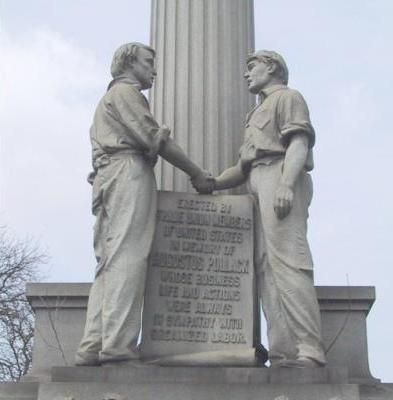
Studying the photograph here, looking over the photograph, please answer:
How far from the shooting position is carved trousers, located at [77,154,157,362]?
10.3m

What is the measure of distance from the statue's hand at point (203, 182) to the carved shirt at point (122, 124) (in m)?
0.94

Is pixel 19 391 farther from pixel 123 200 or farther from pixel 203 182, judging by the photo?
pixel 203 182

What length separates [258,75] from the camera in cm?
1191

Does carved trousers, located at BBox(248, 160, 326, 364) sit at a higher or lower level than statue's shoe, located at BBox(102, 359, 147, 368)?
higher

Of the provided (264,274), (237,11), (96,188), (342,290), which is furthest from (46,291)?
(237,11)

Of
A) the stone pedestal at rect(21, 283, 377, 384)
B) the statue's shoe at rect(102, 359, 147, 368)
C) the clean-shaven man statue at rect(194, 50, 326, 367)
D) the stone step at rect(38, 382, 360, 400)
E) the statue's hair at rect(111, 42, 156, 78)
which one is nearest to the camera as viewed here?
the stone step at rect(38, 382, 360, 400)

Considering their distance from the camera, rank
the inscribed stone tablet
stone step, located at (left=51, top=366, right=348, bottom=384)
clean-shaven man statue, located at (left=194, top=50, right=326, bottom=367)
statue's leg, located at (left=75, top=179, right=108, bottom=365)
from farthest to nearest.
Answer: the inscribed stone tablet → clean-shaven man statue, located at (left=194, top=50, right=326, bottom=367) → statue's leg, located at (left=75, top=179, right=108, bottom=365) → stone step, located at (left=51, top=366, right=348, bottom=384)

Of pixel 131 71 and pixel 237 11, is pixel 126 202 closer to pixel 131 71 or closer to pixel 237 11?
pixel 131 71

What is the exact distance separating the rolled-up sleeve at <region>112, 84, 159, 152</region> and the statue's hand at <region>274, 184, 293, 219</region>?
1587mm

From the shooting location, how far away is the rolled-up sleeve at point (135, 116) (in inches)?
433

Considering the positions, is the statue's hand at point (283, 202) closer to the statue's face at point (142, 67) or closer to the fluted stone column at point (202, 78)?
the fluted stone column at point (202, 78)

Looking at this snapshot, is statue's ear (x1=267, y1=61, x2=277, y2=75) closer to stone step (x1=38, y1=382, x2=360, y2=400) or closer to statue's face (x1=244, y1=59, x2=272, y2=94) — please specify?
statue's face (x1=244, y1=59, x2=272, y2=94)

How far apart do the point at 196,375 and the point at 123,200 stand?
217cm

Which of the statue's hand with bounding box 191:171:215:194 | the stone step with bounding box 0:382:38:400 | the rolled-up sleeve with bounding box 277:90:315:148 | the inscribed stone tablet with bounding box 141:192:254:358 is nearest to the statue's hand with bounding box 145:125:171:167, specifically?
the inscribed stone tablet with bounding box 141:192:254:358
